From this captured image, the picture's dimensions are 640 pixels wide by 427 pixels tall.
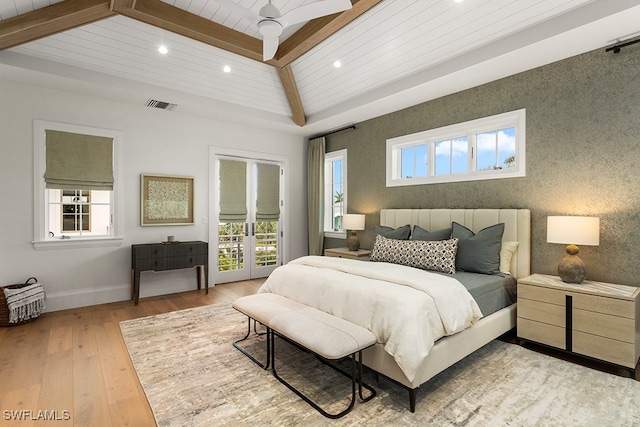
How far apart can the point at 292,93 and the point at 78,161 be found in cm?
314

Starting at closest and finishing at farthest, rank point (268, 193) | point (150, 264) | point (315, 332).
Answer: point (315, 332) → point (150, 264) → point (268, 193)

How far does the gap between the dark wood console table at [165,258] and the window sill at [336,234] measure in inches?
91.8

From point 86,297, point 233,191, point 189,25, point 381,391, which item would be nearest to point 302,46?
A: point 189,25

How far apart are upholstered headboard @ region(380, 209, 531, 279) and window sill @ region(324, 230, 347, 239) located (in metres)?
1.51

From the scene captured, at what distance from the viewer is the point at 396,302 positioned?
2193mm

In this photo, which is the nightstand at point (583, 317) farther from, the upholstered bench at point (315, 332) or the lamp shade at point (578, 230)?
the upholstered bench at point (315, 332)

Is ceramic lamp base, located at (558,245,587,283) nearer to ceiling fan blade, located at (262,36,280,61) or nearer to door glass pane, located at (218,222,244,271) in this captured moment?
ceiling fan blade, located at (262,36,280,61)

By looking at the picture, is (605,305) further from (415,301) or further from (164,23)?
(164,23)

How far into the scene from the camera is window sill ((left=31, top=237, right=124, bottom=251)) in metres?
4.03

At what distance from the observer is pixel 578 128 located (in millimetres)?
3164

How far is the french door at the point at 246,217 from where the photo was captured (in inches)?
219

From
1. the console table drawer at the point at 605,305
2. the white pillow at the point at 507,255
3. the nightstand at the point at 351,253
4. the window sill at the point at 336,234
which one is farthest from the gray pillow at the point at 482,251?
the window sill at the point at 336,234

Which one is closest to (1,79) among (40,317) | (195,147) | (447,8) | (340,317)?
(195,147)

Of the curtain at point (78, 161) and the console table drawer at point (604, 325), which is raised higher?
the curtain at point (78, 161)
